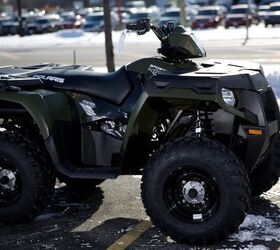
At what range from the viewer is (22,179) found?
4570mm

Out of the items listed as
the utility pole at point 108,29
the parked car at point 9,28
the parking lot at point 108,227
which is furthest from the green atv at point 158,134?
the parked car at point 9,28

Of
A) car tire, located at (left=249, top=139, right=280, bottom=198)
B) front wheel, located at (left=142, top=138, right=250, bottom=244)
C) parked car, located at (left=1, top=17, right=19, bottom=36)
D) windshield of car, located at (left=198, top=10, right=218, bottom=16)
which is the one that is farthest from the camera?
parked car, located at (left=1, top=17, right=19, bottom=36)

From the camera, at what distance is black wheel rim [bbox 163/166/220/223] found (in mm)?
4094

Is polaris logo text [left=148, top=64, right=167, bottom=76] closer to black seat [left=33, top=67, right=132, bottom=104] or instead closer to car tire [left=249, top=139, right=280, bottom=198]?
black seat [left=33, top=67, right=132, bottom=104]

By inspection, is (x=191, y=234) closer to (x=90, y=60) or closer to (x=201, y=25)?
(x=90, y=60)

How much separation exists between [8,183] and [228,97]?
197cm

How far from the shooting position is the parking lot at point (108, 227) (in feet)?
14.0

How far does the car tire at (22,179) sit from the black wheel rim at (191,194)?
108cm

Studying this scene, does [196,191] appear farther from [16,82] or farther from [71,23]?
[71,23]

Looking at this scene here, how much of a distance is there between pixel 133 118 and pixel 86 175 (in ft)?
2.22

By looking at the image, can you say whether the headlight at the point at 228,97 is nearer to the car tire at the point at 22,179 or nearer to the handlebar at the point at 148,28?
the handlebar at the point at 148,28

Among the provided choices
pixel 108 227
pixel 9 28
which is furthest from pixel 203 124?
pixel 9 28

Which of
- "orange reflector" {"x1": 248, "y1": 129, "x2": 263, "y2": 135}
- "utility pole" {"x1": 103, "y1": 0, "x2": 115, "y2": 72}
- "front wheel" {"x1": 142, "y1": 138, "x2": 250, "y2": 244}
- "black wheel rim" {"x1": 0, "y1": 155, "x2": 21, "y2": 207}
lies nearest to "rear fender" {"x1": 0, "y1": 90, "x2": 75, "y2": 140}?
"black wheel rim" {"x1": 0, "y1": 155, "x2": 21, "y2": 207}

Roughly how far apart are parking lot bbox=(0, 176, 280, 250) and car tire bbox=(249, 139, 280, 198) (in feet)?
0.72
